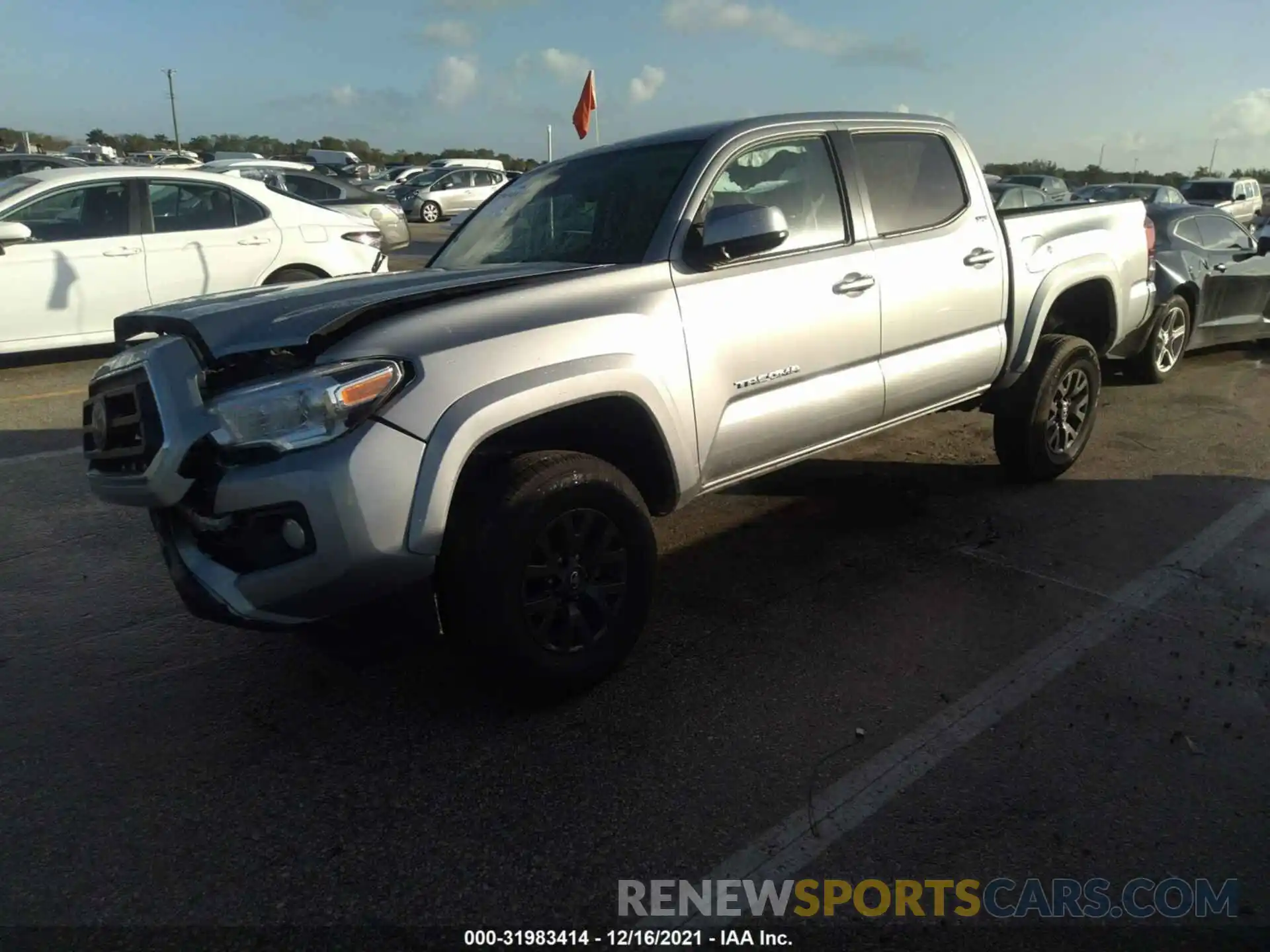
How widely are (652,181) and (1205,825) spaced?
2.91 meters

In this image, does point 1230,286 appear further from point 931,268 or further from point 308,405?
point 308,405

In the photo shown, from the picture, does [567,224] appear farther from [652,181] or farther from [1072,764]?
[1072,764]

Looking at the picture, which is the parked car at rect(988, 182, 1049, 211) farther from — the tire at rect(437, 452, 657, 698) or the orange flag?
the tire at rect(437, 452, 657, 698)

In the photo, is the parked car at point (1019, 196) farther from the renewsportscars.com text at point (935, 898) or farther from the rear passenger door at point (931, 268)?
the renewsportscars.com text at point (935, 898)

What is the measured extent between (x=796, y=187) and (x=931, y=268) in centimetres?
77

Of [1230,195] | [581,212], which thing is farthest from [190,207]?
[1230,195]

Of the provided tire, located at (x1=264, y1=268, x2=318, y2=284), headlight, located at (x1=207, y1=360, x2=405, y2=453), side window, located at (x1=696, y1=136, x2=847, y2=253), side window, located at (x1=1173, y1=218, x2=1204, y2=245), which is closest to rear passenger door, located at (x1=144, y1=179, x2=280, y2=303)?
tire, located at (x1=264, y1=268, x2=318, y2=284)

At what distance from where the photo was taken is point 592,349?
3.07 metres

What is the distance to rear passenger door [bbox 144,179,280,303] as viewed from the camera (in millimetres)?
8148

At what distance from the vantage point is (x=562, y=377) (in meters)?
2.96

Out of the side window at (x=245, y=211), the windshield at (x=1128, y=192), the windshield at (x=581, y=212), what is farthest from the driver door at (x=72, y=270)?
the windshield at (x=1128, y=192)

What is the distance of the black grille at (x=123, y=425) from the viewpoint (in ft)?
9.29

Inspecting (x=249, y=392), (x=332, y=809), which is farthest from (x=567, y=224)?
(x=332, y=809)

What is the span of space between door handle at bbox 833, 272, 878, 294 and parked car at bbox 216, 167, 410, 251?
979 cm
